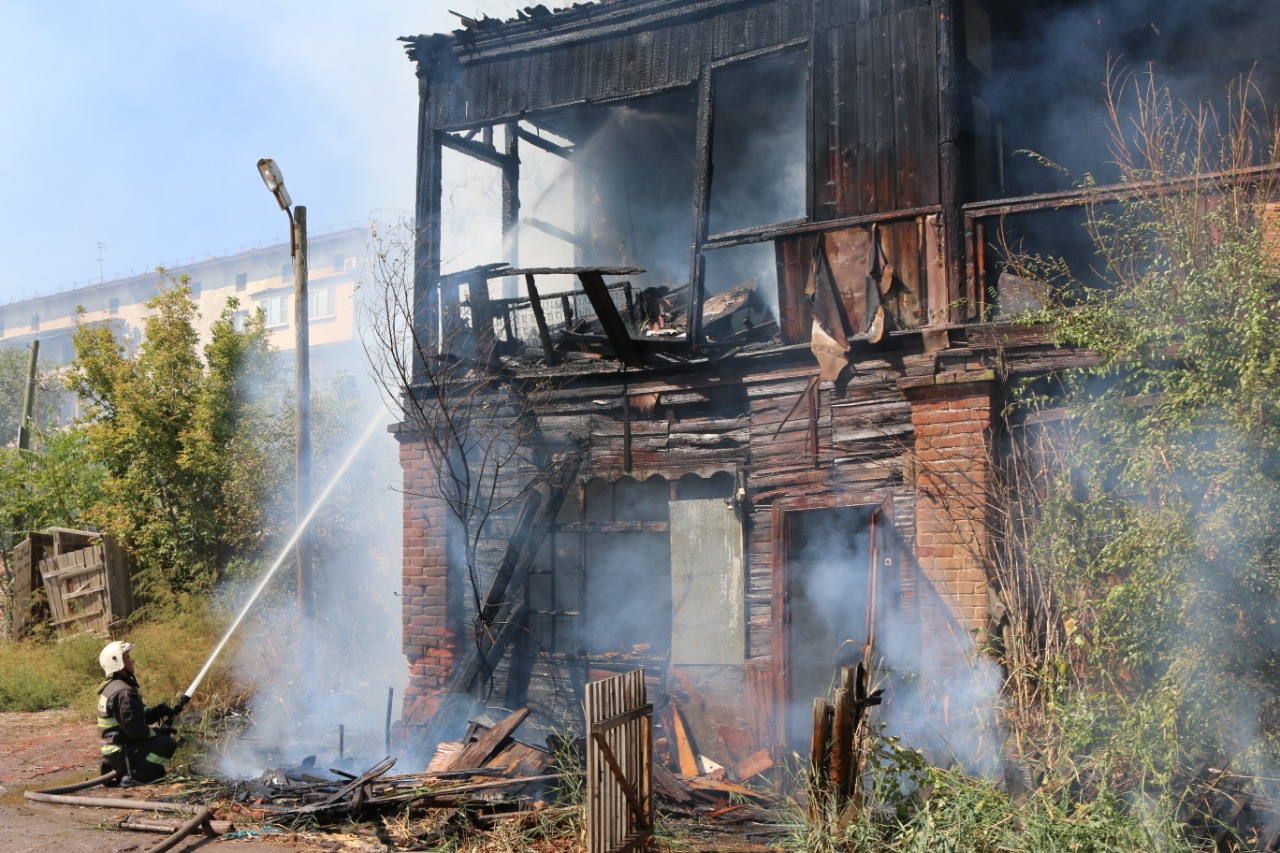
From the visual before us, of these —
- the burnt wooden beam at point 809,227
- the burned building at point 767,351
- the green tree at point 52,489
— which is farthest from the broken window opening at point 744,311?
the green tree at point 52,489

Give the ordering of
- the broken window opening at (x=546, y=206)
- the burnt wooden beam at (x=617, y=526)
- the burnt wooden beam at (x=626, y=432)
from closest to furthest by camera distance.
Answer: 1. the burnt wooden beam at (x=617, y=526)
2. the burnt wooden beam at (x=626, y=432)
3. the broken window opening at (x=546, y=206)

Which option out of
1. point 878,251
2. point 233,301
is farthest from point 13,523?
point 878,251

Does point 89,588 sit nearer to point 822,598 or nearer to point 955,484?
point 822,598

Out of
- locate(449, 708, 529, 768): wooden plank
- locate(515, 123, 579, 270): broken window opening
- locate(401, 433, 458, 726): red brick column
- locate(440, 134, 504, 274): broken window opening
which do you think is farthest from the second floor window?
locate(449, 708, 529, 768): wooden plank

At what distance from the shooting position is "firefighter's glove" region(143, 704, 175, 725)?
9953 millimetres

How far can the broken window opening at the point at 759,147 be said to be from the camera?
478 inches

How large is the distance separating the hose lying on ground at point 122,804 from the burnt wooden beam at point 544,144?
773 centimetres

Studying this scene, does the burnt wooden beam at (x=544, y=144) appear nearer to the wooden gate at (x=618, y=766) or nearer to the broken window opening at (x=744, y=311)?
the broken window opening at (x=744, y=311)

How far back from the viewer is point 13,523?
20875 mm

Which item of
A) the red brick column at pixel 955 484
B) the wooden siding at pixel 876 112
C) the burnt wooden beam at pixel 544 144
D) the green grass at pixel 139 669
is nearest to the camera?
the red brick column at pixel 955 484

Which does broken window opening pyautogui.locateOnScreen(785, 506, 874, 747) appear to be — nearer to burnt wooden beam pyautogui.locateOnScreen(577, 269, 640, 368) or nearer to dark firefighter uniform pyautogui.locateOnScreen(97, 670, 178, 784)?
burnt wooden beam pyautogui.locateOnScreen(577, 269, 640, 368)

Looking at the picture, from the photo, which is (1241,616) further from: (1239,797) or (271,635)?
(271,635)

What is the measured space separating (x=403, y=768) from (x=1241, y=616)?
718cm

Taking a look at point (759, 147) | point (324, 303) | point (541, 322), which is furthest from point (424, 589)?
point (324, 303)
